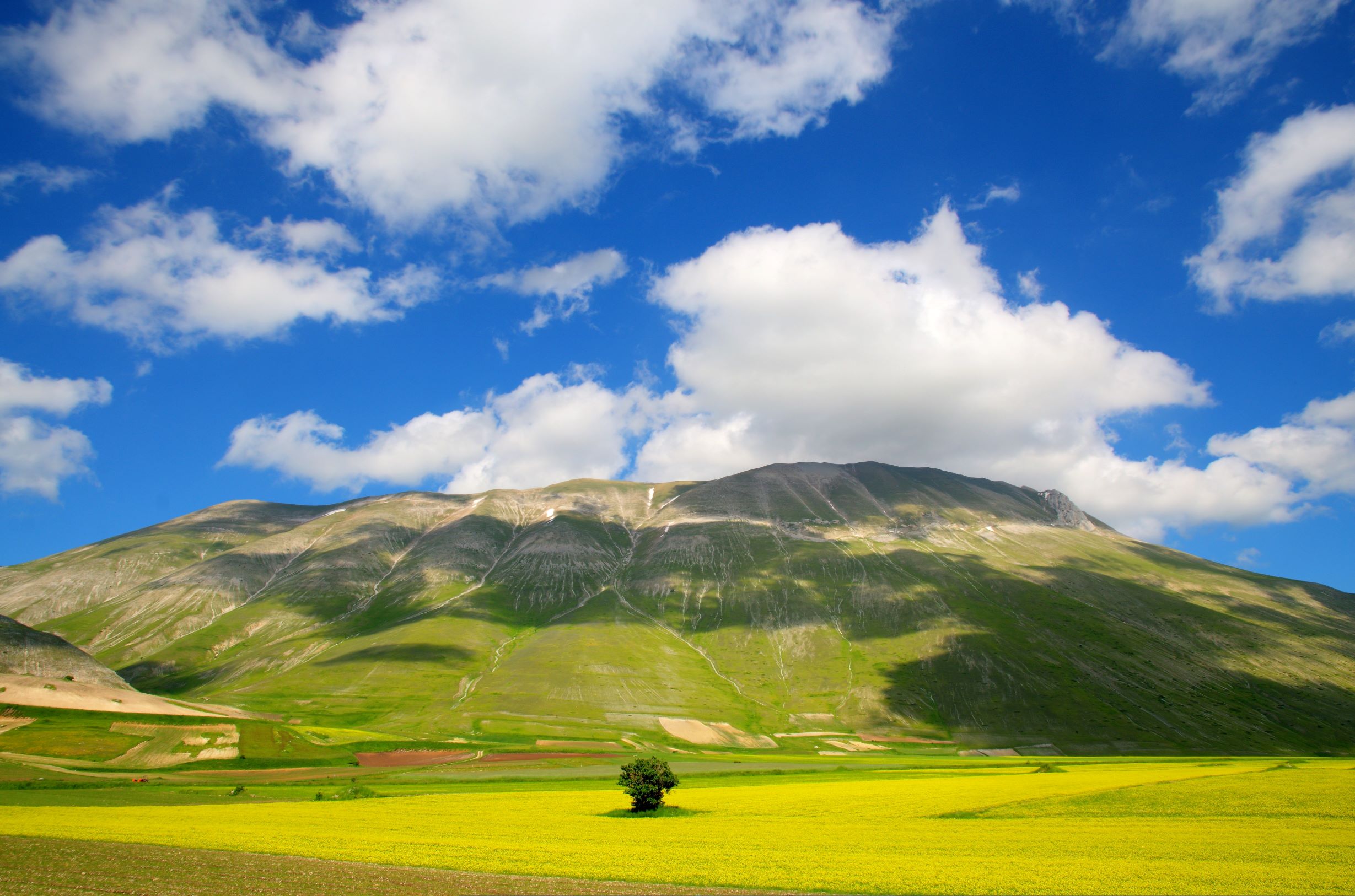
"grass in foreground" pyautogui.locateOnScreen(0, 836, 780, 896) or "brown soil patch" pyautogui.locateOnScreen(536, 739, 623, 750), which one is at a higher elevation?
"grass in foreground" pyautogui.locateOnScreen(0, 836, 780, 896)

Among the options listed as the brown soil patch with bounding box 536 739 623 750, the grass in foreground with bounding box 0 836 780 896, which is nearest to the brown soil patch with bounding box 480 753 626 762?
the brown soil patch with bounding box 536 739 623 750

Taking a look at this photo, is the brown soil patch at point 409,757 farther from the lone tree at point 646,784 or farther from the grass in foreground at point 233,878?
the grass in foreground at point 233,878

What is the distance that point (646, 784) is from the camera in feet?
190

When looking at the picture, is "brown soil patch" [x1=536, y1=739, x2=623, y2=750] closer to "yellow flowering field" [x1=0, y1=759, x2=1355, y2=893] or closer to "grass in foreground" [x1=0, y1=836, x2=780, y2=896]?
"yellow flowering field" [x1=0, y1=759, x2=1355, y2=893]

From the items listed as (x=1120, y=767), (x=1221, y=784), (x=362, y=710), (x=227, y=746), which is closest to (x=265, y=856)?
(x=1221, y=784)

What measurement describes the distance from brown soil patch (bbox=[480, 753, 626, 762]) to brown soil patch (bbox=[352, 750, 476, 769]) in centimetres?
450

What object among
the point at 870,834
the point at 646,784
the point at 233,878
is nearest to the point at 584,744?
the point at 646,784

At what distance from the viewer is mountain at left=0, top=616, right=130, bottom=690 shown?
138 meters

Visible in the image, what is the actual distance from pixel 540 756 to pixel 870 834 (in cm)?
9219

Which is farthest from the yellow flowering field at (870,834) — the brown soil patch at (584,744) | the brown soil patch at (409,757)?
the brown soil patch at (584,744)

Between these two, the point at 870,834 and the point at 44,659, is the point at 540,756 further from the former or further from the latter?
the point at 44,659

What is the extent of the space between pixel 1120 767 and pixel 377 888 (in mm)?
103990

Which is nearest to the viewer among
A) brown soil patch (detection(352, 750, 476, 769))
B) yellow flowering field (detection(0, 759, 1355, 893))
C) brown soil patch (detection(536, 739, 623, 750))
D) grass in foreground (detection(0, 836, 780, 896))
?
grass in foreground (detection(0, 836, 780, 896))

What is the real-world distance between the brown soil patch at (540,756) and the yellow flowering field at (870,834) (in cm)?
5247
